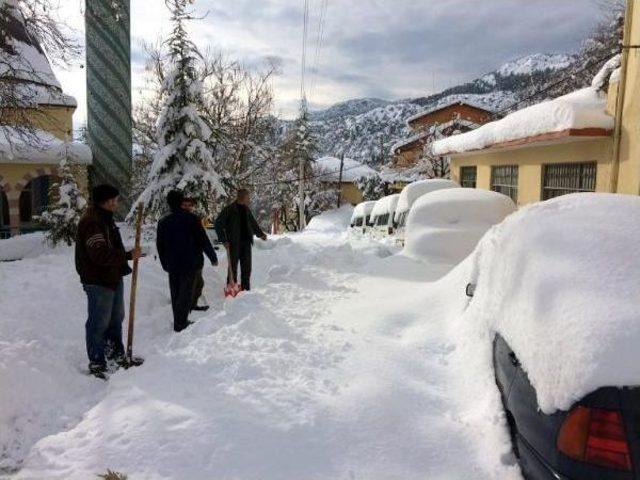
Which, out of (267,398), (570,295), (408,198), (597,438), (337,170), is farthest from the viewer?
(337,170)

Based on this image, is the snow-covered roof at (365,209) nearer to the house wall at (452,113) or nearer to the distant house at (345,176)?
the house wall at (452,113)

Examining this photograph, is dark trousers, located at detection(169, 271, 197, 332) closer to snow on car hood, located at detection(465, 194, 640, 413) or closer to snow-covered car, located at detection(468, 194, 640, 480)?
snow on car hood, located at detection(465, 194, 640, 413)

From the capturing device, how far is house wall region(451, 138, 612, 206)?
31.6 ft

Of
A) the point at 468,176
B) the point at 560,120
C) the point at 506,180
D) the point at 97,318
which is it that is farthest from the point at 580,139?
the point at 97,318

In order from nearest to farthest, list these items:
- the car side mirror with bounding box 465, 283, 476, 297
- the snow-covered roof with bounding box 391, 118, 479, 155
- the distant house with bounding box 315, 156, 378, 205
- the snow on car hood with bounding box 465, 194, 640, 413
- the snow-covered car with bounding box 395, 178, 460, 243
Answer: the snow on car hood with bounding box 465, 194, 640, 413 → the car side mirror with bounding box 465, 283, 476, 297 → the snow-covered car with bounding box 395, 178, 460, 243 → the snow-covered roof with bounding box 391, 118, 479, 155 → the distant house with bounding box 315, 156, 378, 205

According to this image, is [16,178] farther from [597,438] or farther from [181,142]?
[597,438]

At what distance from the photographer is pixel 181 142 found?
14.6m

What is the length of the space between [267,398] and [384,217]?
13395mm

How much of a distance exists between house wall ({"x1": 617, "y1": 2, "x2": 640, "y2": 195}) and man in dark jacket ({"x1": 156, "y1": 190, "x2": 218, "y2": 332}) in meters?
7.12

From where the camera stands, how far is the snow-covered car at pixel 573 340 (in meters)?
2.03

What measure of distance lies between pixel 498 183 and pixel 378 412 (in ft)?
43.6

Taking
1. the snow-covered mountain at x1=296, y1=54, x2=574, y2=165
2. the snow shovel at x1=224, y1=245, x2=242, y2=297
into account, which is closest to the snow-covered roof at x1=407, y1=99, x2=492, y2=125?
the snow-covered mountain at x1=296, y1=54, x2=574, y2=165

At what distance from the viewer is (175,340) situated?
208 inches

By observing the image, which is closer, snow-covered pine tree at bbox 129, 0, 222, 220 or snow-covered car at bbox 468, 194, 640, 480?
snow-covered car at bbox 468, 194, 640, 480
